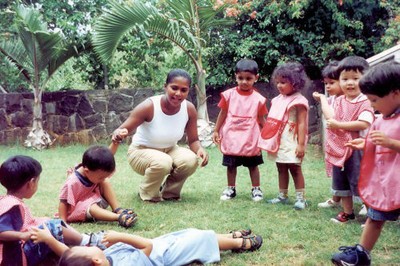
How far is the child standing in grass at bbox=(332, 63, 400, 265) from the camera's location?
2486 mm

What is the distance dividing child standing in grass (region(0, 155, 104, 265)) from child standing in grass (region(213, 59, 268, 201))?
7.03ft

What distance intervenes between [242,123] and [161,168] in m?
0.89

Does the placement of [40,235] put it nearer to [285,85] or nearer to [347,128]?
[347,128]

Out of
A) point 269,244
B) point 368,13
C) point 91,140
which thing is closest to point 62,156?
point 91,140

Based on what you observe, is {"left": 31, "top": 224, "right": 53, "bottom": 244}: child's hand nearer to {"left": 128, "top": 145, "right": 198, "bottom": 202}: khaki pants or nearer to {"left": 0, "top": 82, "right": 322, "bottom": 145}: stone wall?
{"left": 128, "top": 145, "right": 198, "bottom": 202}: khaki pants

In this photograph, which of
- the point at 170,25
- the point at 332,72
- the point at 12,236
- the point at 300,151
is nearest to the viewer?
the point at 12,236

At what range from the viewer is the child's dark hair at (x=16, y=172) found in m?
2.46

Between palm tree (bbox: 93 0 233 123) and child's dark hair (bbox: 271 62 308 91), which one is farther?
palm tree (bbox: 93 0 233 123)

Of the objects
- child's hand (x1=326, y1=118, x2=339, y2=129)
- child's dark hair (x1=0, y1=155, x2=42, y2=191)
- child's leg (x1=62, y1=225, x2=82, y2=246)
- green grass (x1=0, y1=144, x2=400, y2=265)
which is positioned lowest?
green grass (x1=0, y1=144, x2=400, y2=265)

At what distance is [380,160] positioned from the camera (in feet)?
8.66

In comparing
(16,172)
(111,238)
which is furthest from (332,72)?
(16,172)

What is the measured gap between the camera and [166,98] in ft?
14.4

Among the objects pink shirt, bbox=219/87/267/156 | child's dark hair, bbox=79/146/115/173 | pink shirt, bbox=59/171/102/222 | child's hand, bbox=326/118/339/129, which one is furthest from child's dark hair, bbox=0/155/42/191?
pink shirt, bbox=219/87/267/156

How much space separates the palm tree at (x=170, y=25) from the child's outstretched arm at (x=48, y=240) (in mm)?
5268
